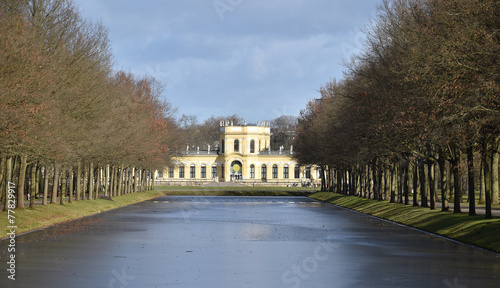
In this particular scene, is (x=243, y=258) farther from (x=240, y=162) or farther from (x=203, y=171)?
(x=203, y=171)

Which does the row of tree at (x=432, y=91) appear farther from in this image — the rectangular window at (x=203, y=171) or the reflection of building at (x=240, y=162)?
the rectangular window at (x=203, y=171)

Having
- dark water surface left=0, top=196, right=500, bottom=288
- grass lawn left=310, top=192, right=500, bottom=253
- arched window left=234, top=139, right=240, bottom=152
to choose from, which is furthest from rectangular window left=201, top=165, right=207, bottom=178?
dark water surface left=0, top=196, right=500, bottom=288

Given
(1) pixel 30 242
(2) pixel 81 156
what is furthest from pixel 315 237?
(2) pixel 81 156

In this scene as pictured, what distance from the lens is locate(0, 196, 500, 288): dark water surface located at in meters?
16.5

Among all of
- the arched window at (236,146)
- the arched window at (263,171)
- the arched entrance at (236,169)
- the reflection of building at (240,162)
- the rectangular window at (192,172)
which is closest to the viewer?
the reflection of building at (240,162)

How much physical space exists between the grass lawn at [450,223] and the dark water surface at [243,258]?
82 centimetres

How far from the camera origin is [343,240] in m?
27.8

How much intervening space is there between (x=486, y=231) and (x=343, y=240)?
5.00 meters

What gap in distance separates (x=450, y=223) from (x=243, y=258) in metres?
14.0

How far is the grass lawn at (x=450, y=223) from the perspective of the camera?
25953mm

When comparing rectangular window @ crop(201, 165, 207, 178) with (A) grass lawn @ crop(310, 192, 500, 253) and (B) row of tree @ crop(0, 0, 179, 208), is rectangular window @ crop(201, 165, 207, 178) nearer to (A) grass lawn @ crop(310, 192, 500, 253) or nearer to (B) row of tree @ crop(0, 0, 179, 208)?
(B) row of tree @ crop(0, 0, 179, 208)

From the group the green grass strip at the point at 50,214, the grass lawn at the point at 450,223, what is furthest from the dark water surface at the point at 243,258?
the green grass strip at the point at 50,214

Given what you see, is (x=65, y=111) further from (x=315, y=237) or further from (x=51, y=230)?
(x=315, y=237)

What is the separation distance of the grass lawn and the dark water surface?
0.82m
